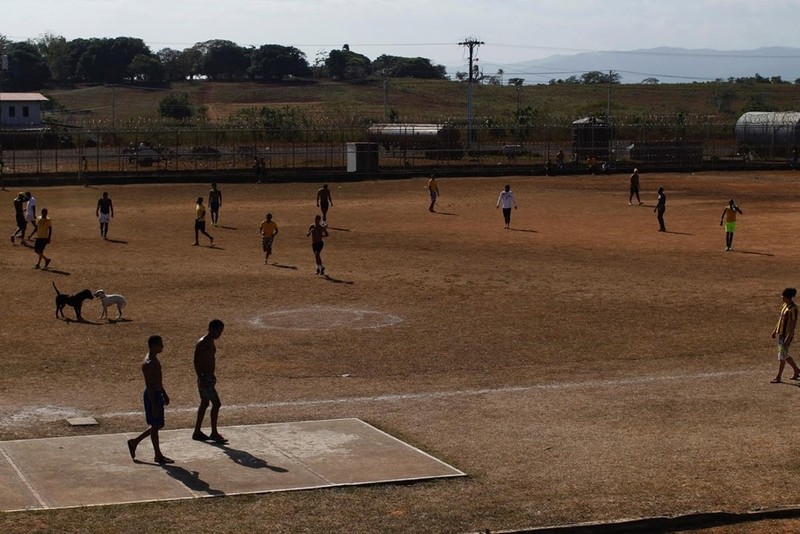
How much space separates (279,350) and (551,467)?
27.2 feet

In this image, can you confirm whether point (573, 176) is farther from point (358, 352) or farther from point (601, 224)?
point (358, 352)

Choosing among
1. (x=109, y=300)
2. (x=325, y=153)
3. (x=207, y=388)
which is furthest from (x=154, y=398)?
(x=325, y=153)

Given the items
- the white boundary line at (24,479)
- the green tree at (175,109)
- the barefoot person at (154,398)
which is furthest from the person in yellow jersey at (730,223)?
the green tree at (175,109)

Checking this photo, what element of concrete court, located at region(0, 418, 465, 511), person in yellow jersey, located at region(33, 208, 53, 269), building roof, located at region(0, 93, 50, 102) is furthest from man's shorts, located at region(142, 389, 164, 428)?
building roof, located at region(0, 93, 50, 102)

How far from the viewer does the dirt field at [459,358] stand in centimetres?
1255

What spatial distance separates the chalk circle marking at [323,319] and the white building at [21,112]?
73924 millimetres

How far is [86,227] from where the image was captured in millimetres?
41625

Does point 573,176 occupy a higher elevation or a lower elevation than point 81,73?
lower

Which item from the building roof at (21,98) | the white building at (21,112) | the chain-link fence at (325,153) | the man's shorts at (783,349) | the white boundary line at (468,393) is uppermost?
the building roof at (21,98)

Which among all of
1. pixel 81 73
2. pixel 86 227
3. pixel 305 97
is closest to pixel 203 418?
pixel 86 227

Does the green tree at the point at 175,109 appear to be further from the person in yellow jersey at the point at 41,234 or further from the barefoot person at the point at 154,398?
the barefoot person at the point at 154,398

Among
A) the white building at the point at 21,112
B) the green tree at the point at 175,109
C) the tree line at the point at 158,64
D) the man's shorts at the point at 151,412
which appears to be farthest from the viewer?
the tree line at the point at 158,64

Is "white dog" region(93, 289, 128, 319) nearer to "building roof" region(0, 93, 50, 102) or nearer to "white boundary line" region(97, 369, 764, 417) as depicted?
"white boundary line" region(97, 369, 764, 417)

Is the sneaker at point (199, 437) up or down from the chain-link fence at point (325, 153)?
down
